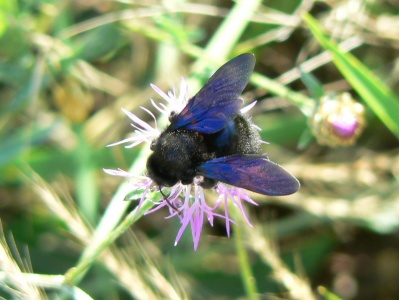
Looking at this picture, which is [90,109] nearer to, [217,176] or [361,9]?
[361,9]

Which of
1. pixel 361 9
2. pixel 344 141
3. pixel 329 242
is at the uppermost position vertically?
pixel 361 9

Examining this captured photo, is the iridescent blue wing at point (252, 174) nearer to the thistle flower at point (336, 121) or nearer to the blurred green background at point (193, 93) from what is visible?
the blurred green background at point (193, 93)

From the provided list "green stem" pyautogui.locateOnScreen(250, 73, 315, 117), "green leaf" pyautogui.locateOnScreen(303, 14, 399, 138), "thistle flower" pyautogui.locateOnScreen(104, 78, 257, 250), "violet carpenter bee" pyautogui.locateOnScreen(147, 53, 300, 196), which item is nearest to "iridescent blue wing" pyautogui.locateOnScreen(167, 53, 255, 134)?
"violet carpenter bee" pyautogui.locateOnScreen(147, 53, 300, 196)

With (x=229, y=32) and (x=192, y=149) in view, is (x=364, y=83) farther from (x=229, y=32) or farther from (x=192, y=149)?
(x=192, y=149)

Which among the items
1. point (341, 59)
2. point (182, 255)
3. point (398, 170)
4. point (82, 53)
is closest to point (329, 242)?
point (398, 170)

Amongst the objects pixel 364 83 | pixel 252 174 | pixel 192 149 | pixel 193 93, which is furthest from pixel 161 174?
pixel 364 83

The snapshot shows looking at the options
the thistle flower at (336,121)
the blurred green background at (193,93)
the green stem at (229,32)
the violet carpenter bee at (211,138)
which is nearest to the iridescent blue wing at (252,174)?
the violet carpenter bee at (211,138)

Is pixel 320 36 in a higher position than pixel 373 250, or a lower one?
higher
